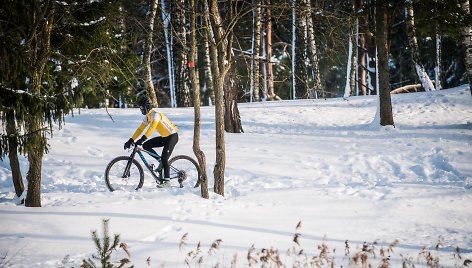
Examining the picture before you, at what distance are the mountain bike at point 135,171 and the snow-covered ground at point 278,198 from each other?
413 millimetres

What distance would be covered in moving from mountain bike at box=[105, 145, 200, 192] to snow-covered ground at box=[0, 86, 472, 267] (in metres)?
0.41

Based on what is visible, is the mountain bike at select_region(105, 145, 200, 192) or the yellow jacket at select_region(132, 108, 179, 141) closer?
the yellow jacket at select_region(132, 108, 179, 141)

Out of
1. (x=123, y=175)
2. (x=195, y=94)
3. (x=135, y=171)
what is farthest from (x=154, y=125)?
(x=195, y=94)

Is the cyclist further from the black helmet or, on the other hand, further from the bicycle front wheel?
the bicycle front wheel

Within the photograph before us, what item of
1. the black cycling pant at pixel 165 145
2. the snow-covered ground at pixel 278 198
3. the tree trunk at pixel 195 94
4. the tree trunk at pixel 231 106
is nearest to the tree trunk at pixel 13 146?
the snow-covered ground at pixel 278 198

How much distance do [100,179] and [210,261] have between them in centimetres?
570

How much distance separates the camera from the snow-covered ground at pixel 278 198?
556 centimetres

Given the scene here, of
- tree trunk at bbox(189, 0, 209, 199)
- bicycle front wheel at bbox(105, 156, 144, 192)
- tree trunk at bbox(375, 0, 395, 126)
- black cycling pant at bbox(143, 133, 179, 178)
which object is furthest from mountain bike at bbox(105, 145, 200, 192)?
tree trunk at bbox(375, 0, 395, 126)

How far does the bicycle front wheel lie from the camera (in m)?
8.91

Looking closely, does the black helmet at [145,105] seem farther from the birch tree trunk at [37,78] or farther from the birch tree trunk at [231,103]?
the birch tree trunk at [231,103]

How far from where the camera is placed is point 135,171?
9.15 m

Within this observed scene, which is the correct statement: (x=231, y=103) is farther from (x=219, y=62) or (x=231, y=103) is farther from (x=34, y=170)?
(x=34, y=170)

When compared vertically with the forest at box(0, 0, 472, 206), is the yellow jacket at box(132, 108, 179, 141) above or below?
below

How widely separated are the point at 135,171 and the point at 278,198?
324 centimetres
